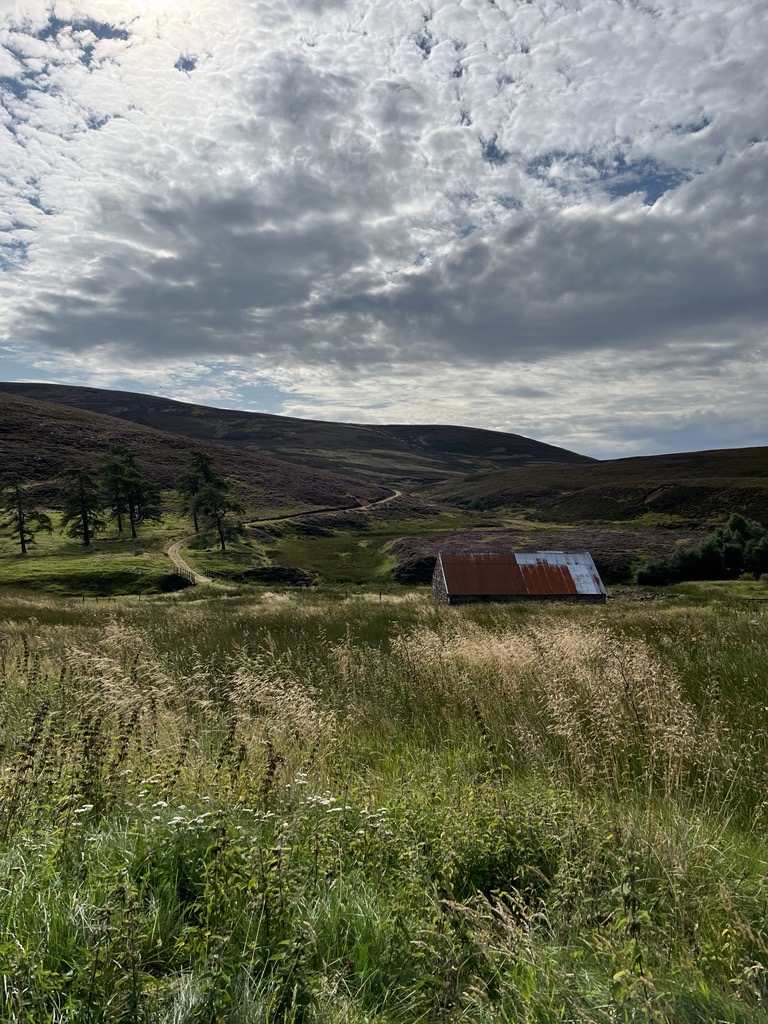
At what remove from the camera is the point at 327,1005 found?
2.47 m

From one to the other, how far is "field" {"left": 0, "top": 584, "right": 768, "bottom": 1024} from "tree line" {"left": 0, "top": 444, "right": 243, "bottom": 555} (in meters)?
60.9

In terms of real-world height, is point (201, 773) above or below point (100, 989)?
below

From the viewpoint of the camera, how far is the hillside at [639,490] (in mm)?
85625

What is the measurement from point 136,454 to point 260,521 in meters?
41.9

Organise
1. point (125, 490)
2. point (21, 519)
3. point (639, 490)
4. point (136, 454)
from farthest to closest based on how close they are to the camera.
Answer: point (136, 454) → point (639, 490) → point (125, 490) → point (21, 519)

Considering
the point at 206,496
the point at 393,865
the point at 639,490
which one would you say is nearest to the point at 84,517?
the point at 206,496

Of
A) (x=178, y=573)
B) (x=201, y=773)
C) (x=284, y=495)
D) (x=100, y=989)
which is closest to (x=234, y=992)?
(x=100, y=989)

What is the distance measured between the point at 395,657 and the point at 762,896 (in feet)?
23.2

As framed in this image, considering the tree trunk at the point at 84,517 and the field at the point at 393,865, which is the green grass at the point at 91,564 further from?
the field at the point at 393,865

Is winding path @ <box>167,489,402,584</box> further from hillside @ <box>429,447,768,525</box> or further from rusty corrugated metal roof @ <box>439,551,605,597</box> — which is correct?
hillside @ <box>429,447,768,525</box>

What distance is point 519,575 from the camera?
38.7m

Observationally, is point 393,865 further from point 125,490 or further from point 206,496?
point 125,490

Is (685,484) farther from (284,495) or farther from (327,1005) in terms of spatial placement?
(327,1005)

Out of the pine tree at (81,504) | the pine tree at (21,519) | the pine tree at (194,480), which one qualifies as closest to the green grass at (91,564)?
the pine tree at (21,519)
